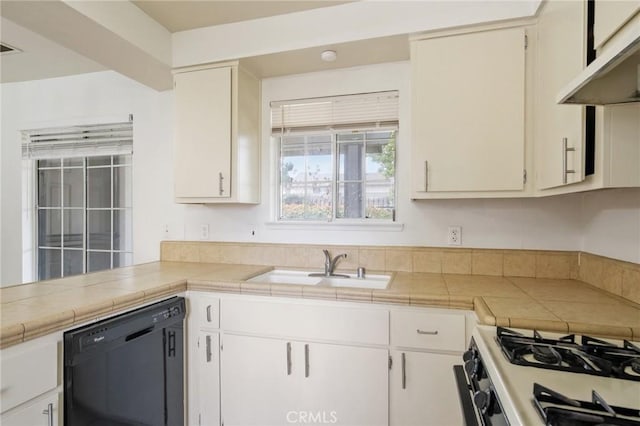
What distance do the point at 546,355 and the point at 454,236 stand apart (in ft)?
3.65

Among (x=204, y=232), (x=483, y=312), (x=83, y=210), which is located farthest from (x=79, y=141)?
(x=483, y=312)

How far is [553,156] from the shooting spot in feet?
4.53

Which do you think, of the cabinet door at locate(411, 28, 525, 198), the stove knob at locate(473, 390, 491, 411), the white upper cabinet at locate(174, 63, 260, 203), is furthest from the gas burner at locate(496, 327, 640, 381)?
the white upper cabinet at locate(174, 63, 260, 203)

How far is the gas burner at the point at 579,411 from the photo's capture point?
63 centimetres

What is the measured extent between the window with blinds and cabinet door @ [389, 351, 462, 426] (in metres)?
0.92

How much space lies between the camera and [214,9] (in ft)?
6.22

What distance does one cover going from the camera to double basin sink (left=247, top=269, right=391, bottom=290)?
1.98m

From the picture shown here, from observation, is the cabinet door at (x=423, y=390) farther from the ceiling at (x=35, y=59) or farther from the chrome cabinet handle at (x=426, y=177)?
the ceiling at (x=35, y=59)

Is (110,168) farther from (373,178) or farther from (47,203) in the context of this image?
(373,178)

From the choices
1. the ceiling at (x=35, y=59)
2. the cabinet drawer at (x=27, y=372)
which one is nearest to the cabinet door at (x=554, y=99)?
the cabinet drawer at (x=27, y=372)

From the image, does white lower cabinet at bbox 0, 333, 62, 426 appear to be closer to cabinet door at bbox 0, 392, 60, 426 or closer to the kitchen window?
cabinet door at bbox 0, 392, 60, 426

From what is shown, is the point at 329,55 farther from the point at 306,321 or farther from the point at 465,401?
the point at 465,401

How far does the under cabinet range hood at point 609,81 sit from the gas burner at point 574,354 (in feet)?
2.37

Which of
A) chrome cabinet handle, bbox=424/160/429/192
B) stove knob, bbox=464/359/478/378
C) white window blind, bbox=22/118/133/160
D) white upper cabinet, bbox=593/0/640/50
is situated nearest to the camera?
white upper cabinet, bbox=593/0/640/50
